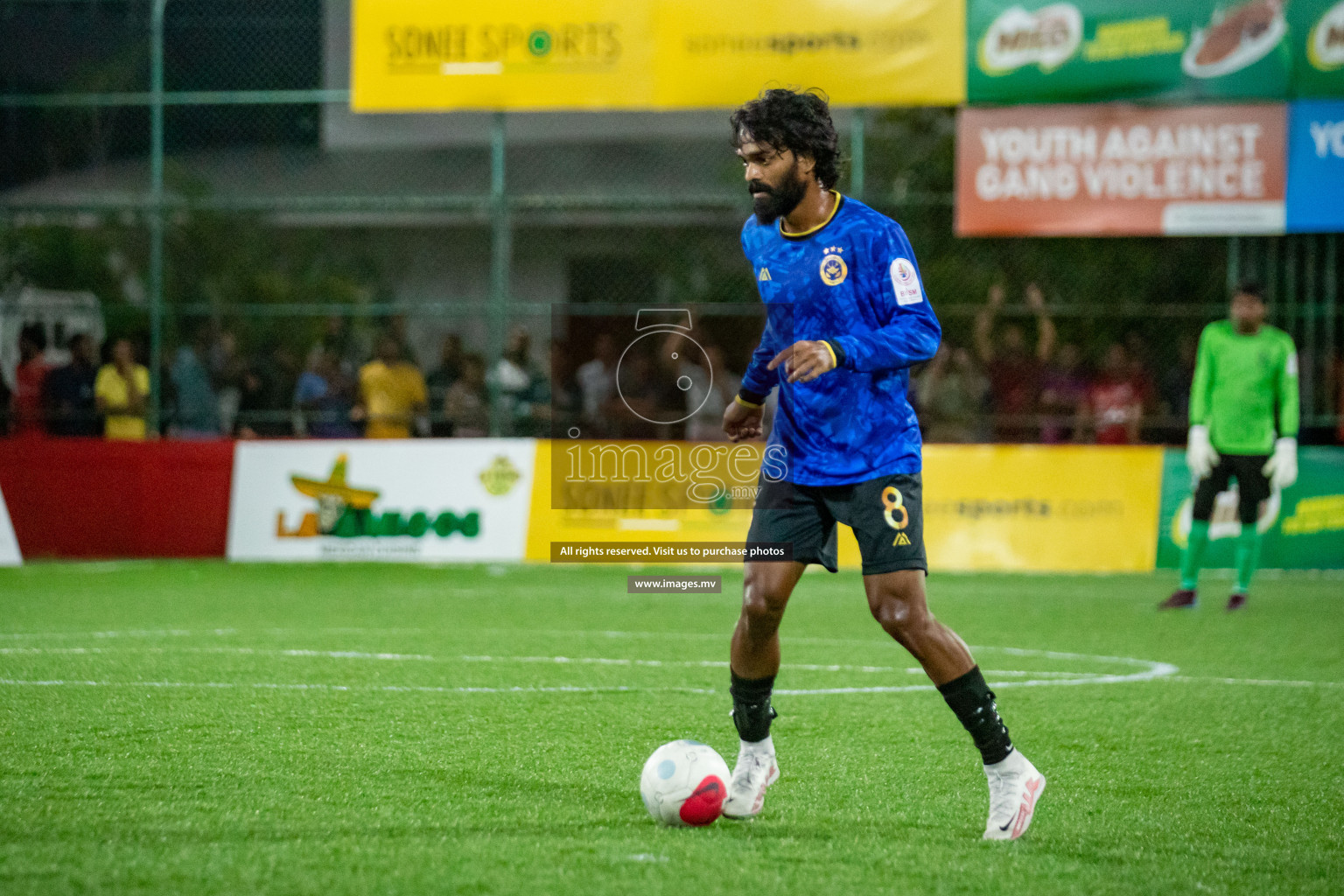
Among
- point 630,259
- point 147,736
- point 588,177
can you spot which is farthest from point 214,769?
point 588,177

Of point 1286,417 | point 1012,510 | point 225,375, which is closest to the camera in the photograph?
point 1286,417

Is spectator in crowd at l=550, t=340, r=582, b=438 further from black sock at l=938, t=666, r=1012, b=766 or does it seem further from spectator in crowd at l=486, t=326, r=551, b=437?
black sock at l=938, t=666, r=1012, b=766

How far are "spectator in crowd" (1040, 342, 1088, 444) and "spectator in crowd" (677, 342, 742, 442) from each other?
2.96 m

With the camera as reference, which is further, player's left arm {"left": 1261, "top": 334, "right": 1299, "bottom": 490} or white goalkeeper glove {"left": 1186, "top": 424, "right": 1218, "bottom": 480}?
white goalkeeper glove {"left": 1186, "top": 424, "right": 1218, "bottom": 480}

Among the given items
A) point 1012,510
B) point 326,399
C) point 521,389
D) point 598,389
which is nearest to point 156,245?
point 326,399

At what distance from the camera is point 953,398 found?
615 inches

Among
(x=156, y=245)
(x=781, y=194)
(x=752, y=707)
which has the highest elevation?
(x=156, y=245)

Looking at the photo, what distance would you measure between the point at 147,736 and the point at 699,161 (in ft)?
62.6

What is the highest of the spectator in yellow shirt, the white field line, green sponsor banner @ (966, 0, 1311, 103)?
green sponsor banner @ (966, 0, 1311, 103)

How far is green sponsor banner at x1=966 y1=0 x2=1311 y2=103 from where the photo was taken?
14.9m

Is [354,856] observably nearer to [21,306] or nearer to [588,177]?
[21,306]

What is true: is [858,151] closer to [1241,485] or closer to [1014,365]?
[1014,365]

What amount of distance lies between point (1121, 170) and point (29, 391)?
411 inches

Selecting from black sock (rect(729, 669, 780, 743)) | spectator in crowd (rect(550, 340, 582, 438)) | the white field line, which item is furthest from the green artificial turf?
spectator in crowd (rect(550, 340, 582, 438))
